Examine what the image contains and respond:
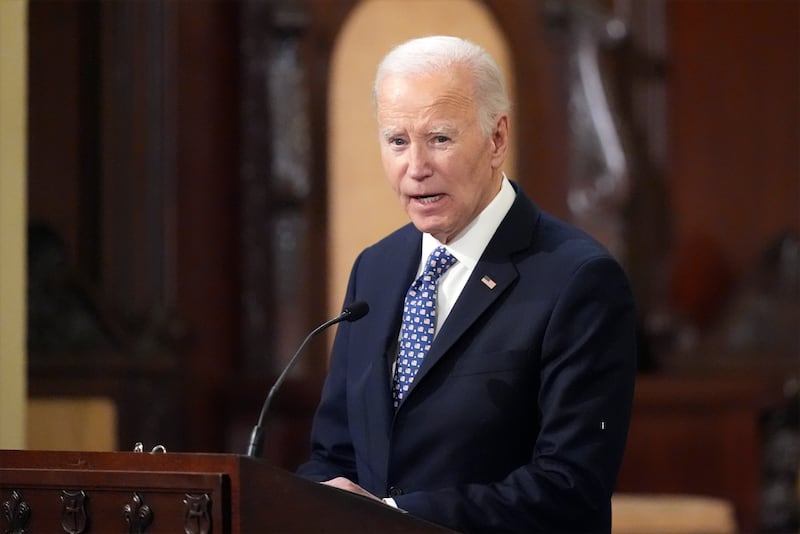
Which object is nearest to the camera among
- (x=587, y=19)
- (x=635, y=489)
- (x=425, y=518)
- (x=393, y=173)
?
(x=425, y=518)

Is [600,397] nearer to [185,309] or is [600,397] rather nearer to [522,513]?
[522,513]

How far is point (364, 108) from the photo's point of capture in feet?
21.2

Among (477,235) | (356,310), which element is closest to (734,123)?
(477,235)

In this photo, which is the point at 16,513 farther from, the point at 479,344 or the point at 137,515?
the point at 479,344

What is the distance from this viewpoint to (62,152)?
19.5 feet

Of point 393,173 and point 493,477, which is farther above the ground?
point 393,173

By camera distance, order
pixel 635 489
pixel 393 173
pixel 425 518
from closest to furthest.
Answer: pixel 425 518, pixel 393 173, pixel 635 489

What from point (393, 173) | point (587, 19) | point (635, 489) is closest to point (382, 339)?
point (393, 173)

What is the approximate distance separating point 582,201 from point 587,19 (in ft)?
2.64

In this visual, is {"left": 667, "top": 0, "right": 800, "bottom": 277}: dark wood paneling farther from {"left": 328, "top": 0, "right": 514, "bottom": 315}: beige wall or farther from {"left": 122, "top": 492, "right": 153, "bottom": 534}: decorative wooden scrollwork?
{"left": 122, "top": 492, "right": 153, "bottom": 534}: decorative wooden scrollwork

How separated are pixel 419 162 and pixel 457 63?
185 mm

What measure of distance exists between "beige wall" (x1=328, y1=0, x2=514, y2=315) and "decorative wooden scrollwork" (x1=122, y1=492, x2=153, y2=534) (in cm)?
425

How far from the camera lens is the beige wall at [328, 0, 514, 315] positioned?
6.37 meters

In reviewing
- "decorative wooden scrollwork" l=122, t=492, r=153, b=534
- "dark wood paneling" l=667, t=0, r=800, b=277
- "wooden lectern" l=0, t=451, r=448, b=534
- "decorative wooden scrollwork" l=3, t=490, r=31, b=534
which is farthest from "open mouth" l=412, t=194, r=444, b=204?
"dark wood paneling" l=667, t=0, r=800, b=277
